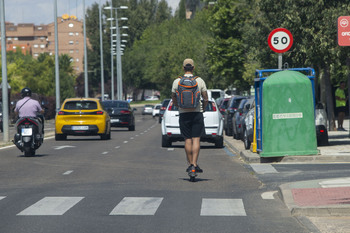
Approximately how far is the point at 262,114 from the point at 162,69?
85.0m

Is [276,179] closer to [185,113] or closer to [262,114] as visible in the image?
[185,113]

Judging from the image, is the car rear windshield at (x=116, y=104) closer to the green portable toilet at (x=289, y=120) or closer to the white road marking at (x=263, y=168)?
the green portable toilet at (x=289, y=120)

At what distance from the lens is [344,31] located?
13.2m

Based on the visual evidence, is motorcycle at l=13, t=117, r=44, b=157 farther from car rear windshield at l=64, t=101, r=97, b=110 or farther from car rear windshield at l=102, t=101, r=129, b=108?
car rear windshield at l=102, t=101, r=129, b=108

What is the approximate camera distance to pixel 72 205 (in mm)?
9547

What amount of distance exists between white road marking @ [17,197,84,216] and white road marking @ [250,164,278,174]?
15.0 feet

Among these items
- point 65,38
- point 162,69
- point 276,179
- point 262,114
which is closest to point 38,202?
point 276,179

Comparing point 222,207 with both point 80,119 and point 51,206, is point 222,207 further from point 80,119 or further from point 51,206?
point 80,119

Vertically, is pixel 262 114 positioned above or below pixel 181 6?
below

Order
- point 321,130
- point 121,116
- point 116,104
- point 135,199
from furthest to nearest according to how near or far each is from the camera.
Answer: point 116,104, point 121,116, point 321,130, point 135,199

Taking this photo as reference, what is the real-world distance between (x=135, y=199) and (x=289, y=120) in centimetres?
652

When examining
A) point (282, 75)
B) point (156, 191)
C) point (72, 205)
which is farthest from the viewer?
point (282, 75)

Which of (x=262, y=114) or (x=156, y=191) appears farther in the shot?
(x=262, y=114)

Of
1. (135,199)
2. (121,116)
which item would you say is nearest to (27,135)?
(135,199)
